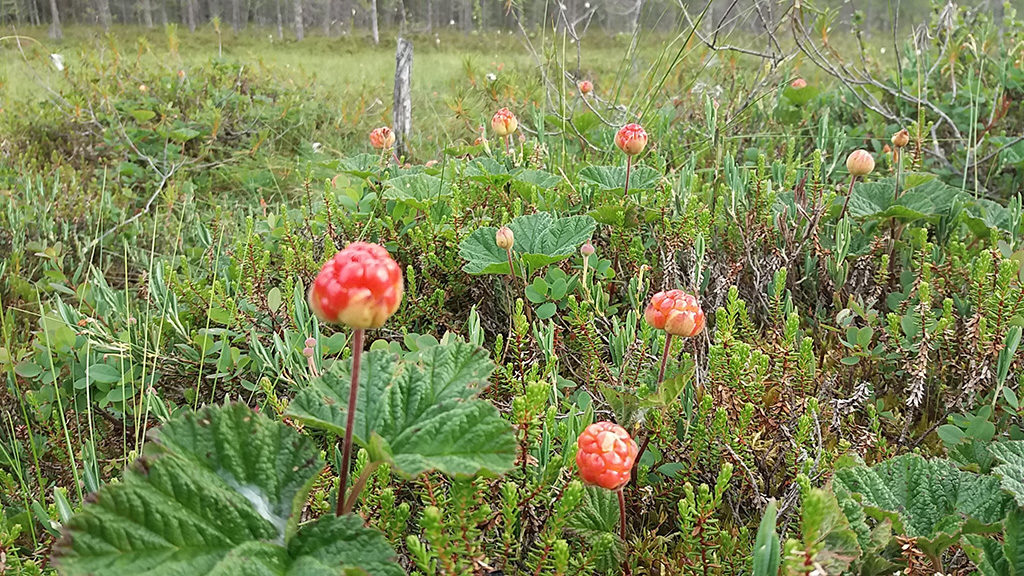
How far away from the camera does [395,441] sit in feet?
2.94

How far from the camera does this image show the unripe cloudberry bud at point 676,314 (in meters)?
1.24

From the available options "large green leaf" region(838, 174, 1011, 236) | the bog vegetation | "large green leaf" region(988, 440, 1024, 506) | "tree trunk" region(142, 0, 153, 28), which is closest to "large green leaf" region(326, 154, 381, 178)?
the bog vegetation

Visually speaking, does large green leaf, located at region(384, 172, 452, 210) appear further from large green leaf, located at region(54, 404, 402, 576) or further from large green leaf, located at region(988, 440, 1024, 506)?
large green leaf, located at region(988, 440, 1024, 506)

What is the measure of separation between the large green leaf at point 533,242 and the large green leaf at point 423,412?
2.49 ft

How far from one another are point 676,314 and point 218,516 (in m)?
0.79

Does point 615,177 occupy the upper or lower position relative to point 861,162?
lower

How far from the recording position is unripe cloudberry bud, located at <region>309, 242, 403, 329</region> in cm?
80

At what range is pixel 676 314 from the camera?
124 cm

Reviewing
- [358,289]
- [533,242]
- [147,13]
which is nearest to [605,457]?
[358,289]

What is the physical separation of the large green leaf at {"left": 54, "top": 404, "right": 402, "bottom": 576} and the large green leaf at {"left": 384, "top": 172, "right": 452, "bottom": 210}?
1326mm

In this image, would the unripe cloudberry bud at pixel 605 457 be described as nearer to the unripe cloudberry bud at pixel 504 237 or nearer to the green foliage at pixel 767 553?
the green foliage at pixel 767 553

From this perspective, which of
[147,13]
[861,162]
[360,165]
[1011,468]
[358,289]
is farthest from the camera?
[147,13]

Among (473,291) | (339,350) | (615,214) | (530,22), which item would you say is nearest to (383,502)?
(339,350)

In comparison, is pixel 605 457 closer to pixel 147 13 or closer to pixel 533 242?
pixel 533 242
